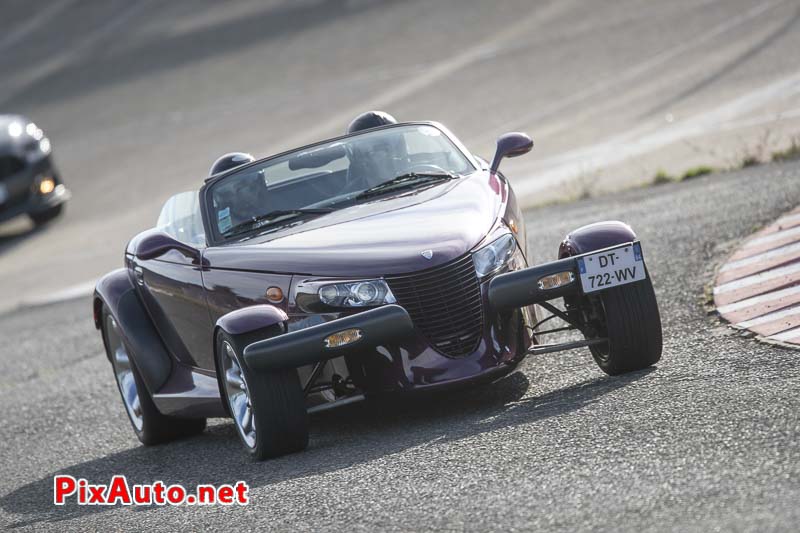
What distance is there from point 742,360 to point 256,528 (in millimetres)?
2475

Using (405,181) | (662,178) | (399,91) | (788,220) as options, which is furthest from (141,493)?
(399,91)

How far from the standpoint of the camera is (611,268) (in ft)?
21.6

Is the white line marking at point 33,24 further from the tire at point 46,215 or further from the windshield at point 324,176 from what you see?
the windshield at point 324,176

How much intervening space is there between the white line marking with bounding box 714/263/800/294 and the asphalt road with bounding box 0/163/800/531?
0.74 ft

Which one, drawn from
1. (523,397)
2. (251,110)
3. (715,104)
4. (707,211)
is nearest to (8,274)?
(251,110)

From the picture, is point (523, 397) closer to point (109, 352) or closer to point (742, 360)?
point (742, 360)

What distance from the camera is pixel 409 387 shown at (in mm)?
6402

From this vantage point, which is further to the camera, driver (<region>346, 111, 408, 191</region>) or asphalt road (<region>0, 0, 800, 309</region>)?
asphalt road (<region>0, 0, 800, 309</region>)

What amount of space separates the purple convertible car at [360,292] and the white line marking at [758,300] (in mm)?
1145

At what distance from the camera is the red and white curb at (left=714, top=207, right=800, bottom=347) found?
23.3 feet

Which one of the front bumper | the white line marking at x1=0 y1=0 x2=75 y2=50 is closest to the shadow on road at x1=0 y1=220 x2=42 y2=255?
the front bumper

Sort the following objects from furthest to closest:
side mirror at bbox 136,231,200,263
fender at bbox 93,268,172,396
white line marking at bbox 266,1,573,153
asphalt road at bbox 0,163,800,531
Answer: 1. white line marking at bbox 266,1,573,153
2. fender at bbox 93,268,172,396
3. side mirror at bbox 136,231,200,263
4. asphalt road at bbox 0,163,800,531

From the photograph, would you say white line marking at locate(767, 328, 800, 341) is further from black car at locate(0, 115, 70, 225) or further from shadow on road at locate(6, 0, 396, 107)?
shadow on road at locate(6, 0, 396, 107)

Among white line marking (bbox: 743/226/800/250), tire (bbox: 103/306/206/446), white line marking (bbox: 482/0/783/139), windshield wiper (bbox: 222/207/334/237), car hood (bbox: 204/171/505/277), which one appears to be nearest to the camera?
car hood (bbox: 204/171/505/277)
